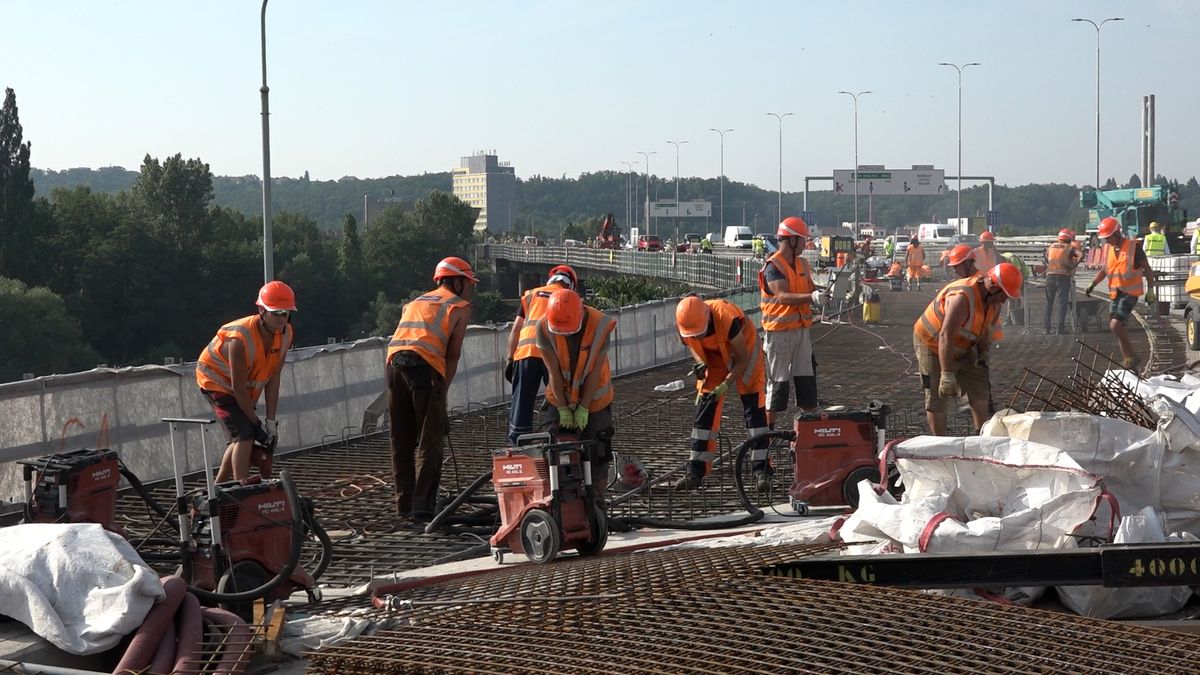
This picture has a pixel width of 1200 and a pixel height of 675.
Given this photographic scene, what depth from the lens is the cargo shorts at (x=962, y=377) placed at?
947 cm

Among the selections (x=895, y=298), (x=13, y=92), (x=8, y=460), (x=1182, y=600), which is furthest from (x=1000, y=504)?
(x=13, y=92)

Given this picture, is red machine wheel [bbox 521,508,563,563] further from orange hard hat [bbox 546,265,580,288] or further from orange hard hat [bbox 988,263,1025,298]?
orange hard hat [bbox 988,263,1025,298]

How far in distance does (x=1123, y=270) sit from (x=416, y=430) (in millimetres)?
8793

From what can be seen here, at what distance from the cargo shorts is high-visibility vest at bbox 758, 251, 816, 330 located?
1.08m

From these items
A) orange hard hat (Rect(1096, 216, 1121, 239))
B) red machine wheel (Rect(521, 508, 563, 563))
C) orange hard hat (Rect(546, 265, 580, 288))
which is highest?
orange hard hat (Rect(1096, 216, 1121, 239))

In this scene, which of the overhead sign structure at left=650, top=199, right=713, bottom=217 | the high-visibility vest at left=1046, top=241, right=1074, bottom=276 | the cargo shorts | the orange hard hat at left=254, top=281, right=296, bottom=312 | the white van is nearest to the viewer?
the orange hard hat at left=254, top=281, right=296, bottom=312

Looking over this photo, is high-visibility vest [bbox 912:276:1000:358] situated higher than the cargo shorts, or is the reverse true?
high-visibility vest [bbox 912:276:1000:358]

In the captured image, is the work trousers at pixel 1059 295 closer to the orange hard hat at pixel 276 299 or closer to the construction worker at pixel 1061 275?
the construction worker at pixel 1061 275

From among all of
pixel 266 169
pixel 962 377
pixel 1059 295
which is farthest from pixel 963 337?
pixel 266 169

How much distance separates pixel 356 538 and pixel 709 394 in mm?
2358

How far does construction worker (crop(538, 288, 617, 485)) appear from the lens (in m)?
8.23

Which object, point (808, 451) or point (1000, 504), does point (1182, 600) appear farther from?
point (808, 451)

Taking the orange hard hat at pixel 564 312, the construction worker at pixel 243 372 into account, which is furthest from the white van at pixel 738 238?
the orange hard hat at pixel 564 312

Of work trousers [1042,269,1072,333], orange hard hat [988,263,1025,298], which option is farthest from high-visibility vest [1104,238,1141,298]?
work trousers [1042,269,1072,333]
